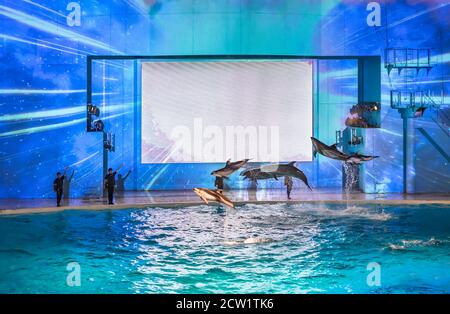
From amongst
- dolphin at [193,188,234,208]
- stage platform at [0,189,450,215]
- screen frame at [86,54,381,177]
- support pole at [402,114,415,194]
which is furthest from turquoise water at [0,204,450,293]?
screen frame at [86,54,381,177]

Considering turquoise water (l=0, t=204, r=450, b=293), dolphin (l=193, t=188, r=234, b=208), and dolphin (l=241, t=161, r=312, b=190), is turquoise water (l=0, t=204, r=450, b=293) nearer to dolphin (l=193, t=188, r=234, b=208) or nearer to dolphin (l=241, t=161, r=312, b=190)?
dolphin (l=193, t=188, r=234, b=208)

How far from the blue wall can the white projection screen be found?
2.27 meters

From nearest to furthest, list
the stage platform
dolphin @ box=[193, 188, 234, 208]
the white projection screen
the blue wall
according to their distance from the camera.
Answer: dolphin @ box=[193, 188, 234, 208], the stage platform, the blue wall, the white projection screen

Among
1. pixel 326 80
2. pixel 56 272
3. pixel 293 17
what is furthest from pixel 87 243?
pixel 326 80

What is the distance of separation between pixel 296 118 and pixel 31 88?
10273 millimetres

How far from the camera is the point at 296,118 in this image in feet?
79.6

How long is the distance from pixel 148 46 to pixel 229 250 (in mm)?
12346

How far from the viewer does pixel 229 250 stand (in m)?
11.2

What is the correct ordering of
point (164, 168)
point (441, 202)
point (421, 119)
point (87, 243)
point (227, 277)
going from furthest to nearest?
point (164, 168), point (421, 119), point (441, 202), point (87, 243), point (227, 277)

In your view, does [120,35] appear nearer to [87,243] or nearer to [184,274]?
[87,243]

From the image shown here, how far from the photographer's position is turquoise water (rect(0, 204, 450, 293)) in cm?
880

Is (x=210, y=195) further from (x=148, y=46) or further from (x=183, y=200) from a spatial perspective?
(x=148, y=46)

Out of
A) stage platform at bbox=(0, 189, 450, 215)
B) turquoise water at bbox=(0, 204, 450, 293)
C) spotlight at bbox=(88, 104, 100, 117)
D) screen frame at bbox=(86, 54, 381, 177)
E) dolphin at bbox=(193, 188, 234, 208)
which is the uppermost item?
screen frame at bbox=(86, 54, 381, 177)
